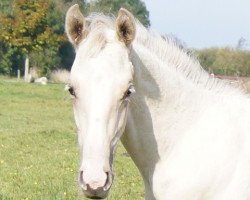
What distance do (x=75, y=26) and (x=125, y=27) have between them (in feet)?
1.03

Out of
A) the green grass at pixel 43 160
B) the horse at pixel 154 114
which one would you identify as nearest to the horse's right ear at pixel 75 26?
the horse at pixel 154 114

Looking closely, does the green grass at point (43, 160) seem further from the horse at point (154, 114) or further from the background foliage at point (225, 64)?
the background foliage at point (225, 64)

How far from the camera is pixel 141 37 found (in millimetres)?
3992

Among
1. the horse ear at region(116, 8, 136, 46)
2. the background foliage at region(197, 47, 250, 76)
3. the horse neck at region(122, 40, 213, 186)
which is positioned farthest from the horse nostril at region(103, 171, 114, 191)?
the background foliage at region(197, 47, 250, 76)

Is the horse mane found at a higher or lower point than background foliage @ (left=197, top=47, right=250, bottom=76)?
higher

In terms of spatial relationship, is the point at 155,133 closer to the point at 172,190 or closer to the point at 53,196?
the point at 172,190

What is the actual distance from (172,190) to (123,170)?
18.1 ft

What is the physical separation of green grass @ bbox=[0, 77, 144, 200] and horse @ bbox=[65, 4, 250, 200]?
426mm

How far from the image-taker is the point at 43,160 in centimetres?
986

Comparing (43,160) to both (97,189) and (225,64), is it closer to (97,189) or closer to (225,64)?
(225,64)

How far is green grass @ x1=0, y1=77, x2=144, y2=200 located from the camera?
737cm

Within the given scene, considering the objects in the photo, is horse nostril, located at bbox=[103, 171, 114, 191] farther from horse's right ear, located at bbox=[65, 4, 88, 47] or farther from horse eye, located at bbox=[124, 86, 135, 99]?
horse's right ear, located at bbox=[65, 4, 88, 47]

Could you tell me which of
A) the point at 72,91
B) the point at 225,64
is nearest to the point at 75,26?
the point at 72,91

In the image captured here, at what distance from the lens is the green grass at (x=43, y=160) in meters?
7.37
